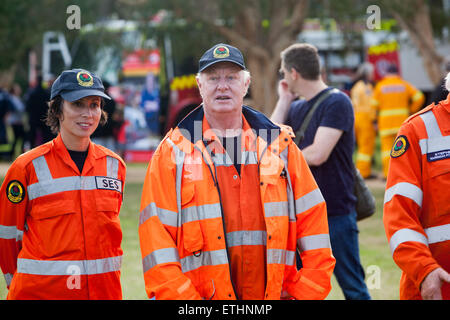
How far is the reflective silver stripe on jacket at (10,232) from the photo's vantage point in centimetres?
372

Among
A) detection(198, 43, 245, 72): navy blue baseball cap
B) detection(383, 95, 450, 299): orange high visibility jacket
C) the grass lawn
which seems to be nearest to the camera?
detection(383, 95, 450, 299): orange high visibility jacket

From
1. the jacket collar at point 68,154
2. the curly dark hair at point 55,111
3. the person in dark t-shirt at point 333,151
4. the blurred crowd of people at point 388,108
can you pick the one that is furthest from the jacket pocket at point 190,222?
the blurred crowd of people at point 388,108

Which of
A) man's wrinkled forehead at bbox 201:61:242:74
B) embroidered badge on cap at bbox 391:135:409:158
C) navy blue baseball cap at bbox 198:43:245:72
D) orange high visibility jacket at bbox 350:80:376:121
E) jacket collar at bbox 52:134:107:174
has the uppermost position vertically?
orange high visibility jacket at bbox 350:80:376:121

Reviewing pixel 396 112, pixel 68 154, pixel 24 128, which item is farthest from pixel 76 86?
pixel 24 128

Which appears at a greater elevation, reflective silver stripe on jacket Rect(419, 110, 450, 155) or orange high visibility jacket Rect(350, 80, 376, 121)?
orange high visibility jacket Rect(350, 80, 376, 121)

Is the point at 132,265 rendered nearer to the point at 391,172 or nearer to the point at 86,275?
the point at 86,275

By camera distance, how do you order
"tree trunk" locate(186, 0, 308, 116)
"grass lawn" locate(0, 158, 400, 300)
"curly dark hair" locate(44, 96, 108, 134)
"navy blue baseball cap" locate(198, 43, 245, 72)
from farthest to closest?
1. "tree trunk" locate(186, 0, 308, 116)
2. "grass lawn" locate(0, 158, 400, 300)
3. "curly dark hair" locate(44, 96, 108, 134)
4. "navy blue baseball cap" locate(198, 43, 245, 72)

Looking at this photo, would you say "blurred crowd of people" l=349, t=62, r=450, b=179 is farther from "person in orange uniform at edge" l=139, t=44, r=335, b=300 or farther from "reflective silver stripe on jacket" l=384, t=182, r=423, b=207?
"person in orange uniform at edge" l=139, t=44, r=335, b=300

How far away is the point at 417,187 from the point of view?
3.24 m

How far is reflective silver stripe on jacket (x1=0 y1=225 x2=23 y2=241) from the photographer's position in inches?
146

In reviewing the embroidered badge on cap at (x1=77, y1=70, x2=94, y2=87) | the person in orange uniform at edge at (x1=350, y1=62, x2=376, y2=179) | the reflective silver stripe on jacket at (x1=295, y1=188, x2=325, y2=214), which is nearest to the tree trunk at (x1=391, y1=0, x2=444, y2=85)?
the person in orange uniform at edge at (x1=350, y1=62, x2=376, y2=179)

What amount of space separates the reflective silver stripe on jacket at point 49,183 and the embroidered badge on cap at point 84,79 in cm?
49

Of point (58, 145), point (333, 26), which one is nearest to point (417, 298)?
point (58, 145)

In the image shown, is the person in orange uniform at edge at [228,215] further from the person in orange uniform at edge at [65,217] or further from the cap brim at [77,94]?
the cap brim at [77,94]
